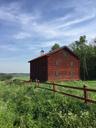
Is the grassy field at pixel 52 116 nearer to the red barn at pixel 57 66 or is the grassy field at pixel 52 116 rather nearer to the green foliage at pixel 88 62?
the red barn at pixel 57 66

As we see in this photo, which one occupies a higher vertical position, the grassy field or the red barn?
the red barn

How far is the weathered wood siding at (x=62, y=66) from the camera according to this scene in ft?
154

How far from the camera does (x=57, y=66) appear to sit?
4806 centimetres

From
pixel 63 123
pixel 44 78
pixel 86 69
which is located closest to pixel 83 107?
pixel 63 123

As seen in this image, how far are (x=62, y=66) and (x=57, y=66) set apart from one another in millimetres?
1135

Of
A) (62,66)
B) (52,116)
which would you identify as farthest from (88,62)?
(52,116)

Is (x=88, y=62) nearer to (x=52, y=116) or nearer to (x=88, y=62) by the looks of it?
(x=88, y=62)

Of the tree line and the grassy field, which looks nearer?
the grassy field

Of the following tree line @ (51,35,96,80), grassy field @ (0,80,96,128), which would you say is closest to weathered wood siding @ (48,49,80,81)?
tree line @ (51,35,96,80)

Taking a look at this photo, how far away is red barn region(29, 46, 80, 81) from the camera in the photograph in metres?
46.8

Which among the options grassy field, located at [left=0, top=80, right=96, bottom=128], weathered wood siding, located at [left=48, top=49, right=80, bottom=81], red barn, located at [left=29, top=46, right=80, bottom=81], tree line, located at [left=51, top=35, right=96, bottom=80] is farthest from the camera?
tree line, located at [left=51, top=35, right=96, bottom=80]

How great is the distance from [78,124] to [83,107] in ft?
7.36

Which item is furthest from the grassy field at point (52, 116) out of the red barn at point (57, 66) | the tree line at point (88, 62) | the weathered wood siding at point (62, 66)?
the tree line at point (88, 62)

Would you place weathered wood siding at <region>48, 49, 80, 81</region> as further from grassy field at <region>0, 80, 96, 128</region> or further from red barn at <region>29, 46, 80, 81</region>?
grassy field at <region>0, 80, 96, 128</region>
